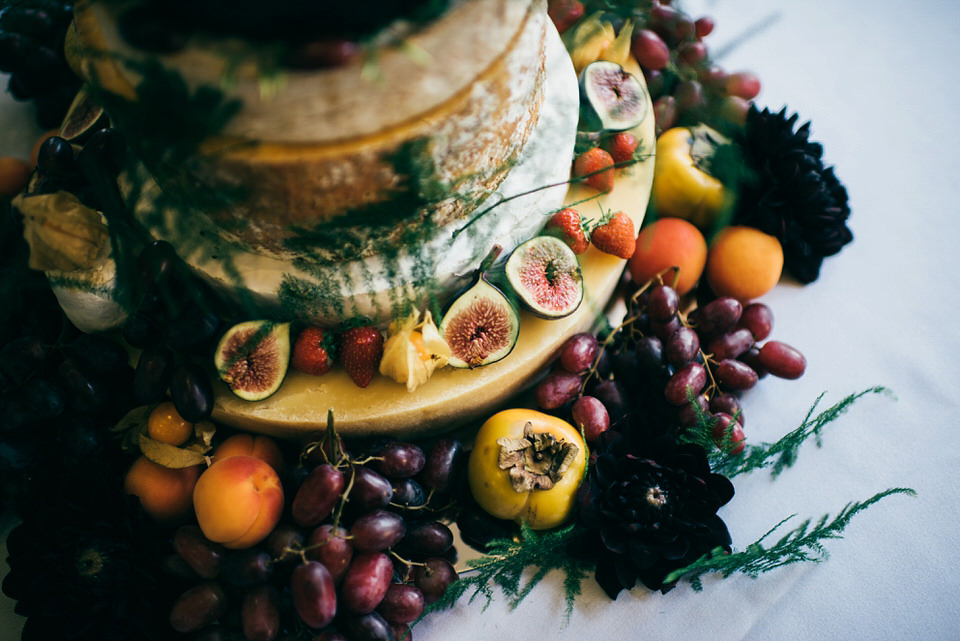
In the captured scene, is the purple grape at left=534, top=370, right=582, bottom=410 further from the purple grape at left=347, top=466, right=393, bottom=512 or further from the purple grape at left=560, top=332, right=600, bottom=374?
the purple grape at left=347, top=466, right=393, bottom=512

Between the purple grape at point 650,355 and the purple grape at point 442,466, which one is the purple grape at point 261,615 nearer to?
the purple grape at point 442,466

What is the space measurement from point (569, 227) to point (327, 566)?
2.65 feet

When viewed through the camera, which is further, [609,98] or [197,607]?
[609,98]

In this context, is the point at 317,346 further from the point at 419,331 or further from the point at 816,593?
the point at 816,593

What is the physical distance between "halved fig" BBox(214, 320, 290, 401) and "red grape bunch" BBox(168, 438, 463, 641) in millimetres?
166

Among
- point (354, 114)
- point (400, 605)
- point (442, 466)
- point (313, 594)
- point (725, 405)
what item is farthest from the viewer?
point (725, 405)

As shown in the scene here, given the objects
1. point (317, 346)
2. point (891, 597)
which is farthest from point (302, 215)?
point (891, 597)

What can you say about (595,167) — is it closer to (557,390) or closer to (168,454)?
(557,390)

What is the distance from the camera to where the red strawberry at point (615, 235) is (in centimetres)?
134

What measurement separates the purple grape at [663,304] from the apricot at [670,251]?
104 millimetres

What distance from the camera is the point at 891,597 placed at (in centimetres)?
131

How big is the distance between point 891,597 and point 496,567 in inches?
32.4

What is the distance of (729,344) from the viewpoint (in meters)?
1.42

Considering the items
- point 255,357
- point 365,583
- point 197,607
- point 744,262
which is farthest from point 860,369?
point 197,607
